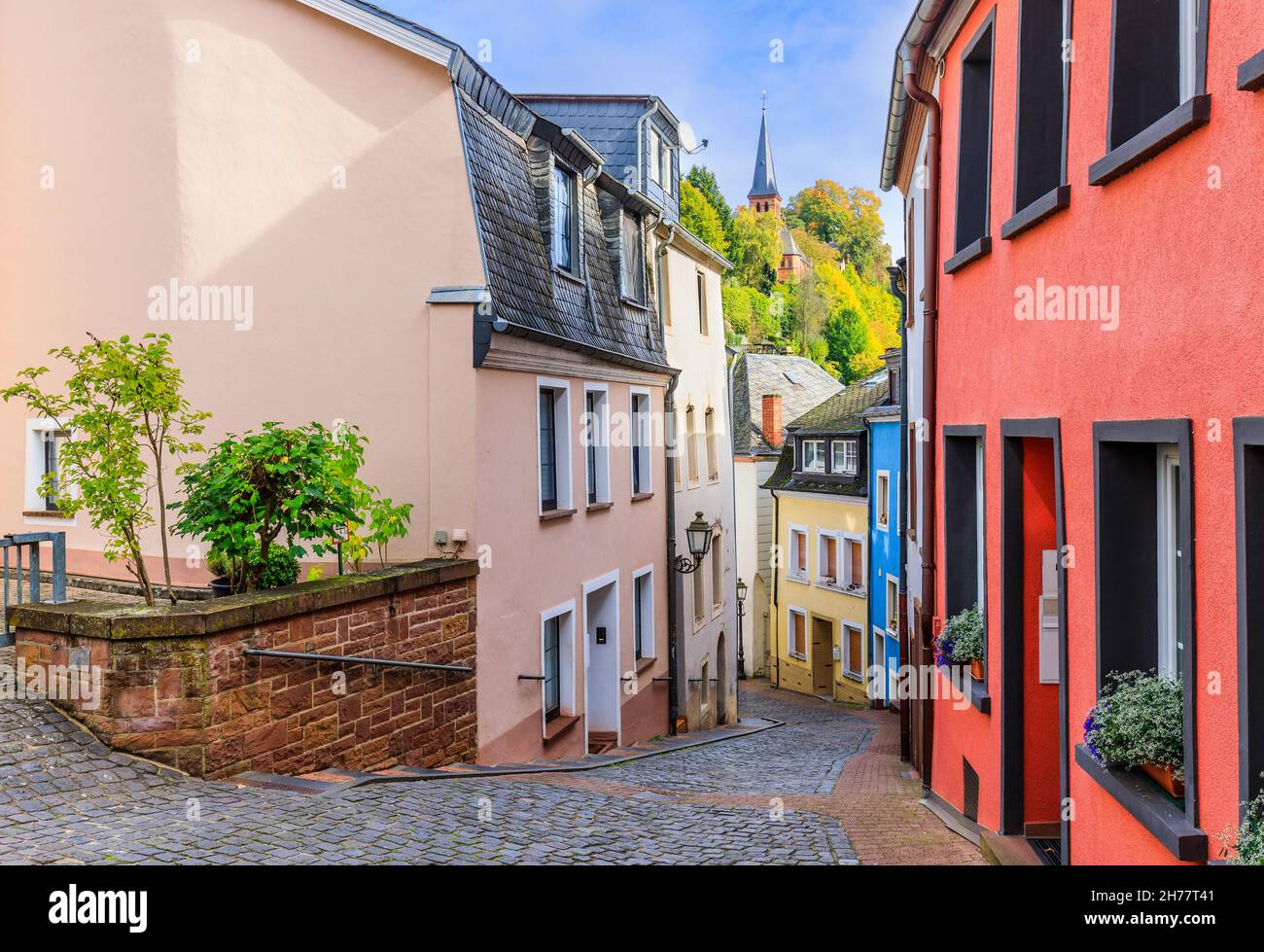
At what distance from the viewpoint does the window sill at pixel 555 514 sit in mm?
12562

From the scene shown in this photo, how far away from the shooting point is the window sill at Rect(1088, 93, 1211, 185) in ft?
13.5

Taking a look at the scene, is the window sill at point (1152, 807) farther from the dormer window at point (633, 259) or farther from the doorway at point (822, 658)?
the doorway at point (822, 658)

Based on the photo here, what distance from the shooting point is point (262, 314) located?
11.4 m

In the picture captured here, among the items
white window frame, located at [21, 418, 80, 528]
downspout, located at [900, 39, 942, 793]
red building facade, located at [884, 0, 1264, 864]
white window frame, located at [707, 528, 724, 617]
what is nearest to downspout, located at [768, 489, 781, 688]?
white window frame, located at [707, 528, 724, 617]

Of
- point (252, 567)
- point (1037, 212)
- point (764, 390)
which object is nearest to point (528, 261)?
point (252, 567)

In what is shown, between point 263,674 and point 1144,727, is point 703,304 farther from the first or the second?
point 1144,727

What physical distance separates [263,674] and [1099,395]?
550 centimetres

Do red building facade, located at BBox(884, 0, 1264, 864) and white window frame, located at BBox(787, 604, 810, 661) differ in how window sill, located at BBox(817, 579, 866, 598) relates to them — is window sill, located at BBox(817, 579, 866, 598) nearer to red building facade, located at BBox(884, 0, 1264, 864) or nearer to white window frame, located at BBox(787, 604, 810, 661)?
white window frame, located at BBox(787, 604, 810, 661)

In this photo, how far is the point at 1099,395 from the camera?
5465 mm

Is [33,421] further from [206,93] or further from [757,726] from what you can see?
[757,726]

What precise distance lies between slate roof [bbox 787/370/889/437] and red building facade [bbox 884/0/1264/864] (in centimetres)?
1917

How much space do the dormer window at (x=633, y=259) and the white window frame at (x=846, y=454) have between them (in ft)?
43.8
